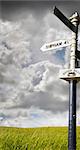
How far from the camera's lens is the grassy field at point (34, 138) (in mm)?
2535

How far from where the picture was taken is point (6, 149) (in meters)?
2.54

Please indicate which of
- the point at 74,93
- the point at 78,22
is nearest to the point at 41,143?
the point at 74,93

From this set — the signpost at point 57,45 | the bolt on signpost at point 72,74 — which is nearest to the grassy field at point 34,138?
the bolt on signpost at point 72,74

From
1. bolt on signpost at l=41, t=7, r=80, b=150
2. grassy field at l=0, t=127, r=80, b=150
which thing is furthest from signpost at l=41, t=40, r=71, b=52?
grassy field at l=0, t=127, r=80, b=150

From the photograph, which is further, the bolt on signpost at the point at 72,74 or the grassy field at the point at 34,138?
the grassy field at the point at 34,138

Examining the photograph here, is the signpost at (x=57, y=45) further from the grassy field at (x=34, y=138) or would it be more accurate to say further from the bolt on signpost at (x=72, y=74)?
the grassy field at (x=34, y=138)

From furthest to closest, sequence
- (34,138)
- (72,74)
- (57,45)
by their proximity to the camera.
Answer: (34,138) < (57,45) < (72,74)

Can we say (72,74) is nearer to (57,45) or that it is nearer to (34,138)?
(57,45)

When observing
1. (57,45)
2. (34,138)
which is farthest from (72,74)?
(34,138)

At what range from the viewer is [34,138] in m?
2.61

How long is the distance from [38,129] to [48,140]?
0.49 feet

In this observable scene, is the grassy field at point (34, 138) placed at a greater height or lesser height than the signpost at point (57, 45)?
lesser

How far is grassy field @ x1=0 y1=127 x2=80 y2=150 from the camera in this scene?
2.54 metres

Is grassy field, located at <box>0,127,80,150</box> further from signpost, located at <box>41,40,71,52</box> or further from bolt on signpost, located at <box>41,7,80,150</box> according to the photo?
signpost, located at <box>41,40,71,52</box>
